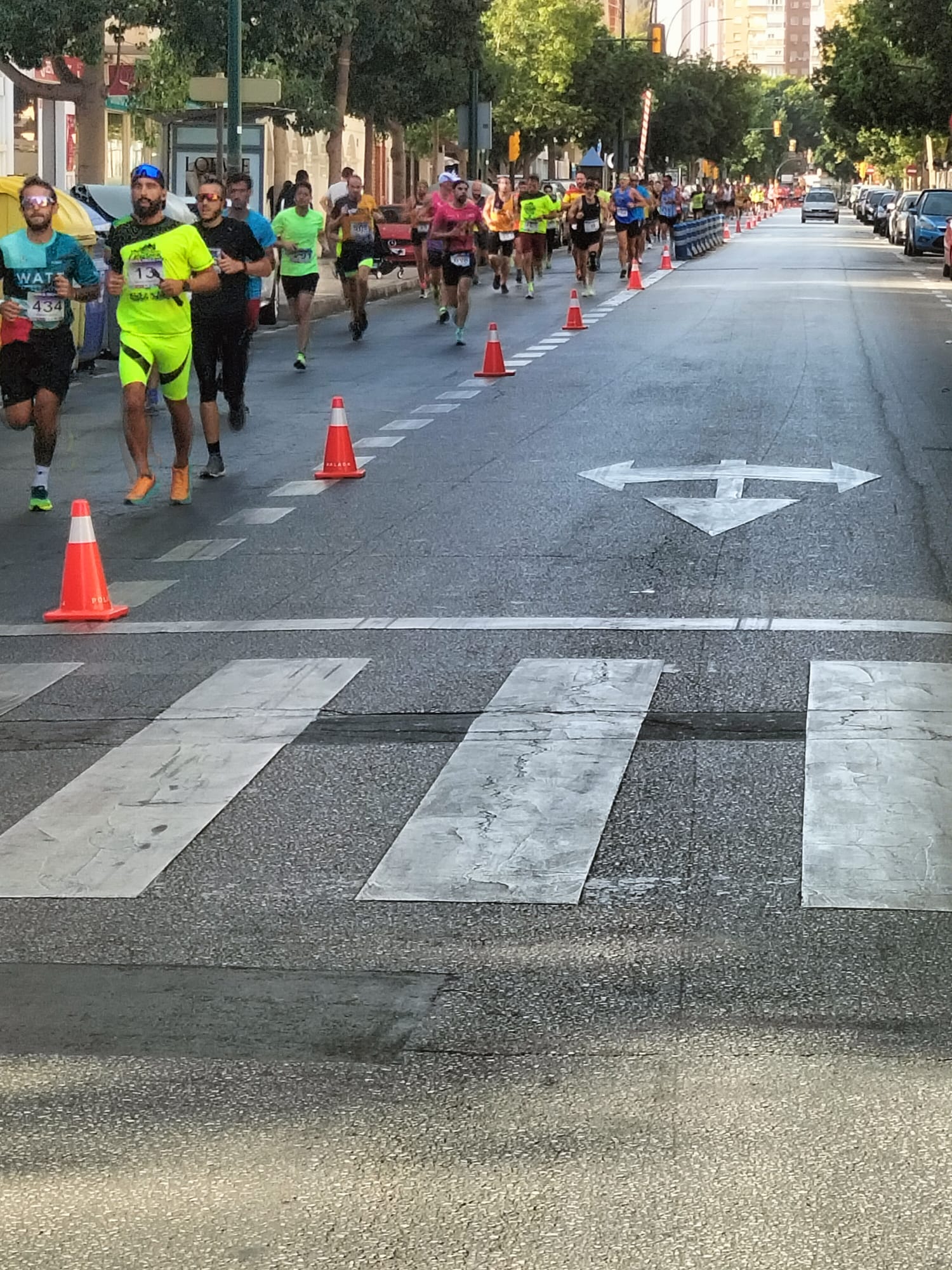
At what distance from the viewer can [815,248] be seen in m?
56.5

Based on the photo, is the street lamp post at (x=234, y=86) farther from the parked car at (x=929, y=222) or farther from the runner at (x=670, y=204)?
the parked car at (x=929, y=222)

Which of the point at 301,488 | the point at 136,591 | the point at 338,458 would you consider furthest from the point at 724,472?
the point at 136,591

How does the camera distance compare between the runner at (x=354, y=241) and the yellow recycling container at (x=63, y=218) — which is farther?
the runner at (x=354, y=241)

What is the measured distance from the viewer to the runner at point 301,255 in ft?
68.6

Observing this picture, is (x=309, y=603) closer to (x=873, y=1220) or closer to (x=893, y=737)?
(x=893, y=737)

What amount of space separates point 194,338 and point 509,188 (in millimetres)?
22978

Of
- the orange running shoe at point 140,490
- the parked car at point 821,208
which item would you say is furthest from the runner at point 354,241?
the parked car at point 821,208

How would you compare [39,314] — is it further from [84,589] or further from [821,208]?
[821,208]

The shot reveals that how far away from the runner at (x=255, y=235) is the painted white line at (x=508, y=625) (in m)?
5.25

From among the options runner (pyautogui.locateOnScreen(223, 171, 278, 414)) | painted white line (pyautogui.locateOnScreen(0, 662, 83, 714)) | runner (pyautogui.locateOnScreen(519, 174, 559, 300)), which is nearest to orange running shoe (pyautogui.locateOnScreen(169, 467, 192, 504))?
runner (pyautogui.locateOnScreen(223, 171, 278, 414))

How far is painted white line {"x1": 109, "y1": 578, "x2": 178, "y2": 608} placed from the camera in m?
10.1

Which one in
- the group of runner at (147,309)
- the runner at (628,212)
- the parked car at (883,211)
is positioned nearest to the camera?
the group of runner at (147,309)

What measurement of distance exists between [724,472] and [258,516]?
2962 mm

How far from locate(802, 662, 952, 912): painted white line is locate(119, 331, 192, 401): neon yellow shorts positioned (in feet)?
18.0
